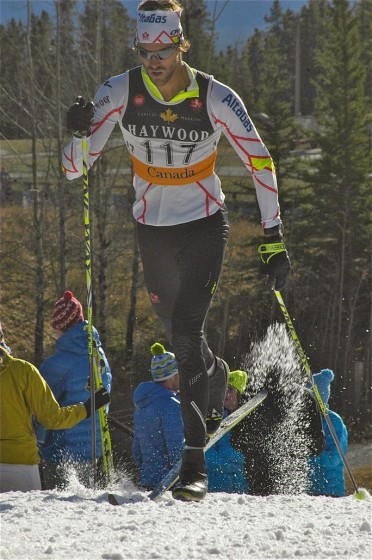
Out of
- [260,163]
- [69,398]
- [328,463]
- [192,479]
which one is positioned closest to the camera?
[192,479]

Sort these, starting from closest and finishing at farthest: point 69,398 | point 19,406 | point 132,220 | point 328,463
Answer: point 19,406
point 69,398
point 328,463
point 132,220

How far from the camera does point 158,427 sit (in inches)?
206

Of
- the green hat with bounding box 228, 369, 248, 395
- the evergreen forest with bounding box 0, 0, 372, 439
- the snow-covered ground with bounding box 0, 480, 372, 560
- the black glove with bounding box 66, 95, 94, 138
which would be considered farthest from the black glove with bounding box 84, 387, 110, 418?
the evergreen forest with bounding box 0, 0, 372, 439

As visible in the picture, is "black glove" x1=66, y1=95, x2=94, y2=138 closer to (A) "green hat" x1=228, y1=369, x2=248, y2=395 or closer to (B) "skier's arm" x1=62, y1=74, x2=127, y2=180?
(B) "skier's arm" x1=62, y1=74, x2=127, y2=180

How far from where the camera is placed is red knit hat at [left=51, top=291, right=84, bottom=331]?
5617 millimetres

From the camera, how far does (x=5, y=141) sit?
62.1ft

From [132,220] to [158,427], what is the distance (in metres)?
15.0

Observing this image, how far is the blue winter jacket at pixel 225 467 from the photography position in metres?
5.45

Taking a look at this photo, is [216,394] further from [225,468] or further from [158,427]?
[225,468]

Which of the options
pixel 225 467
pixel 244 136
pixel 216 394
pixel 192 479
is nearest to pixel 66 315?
pixel 216 394

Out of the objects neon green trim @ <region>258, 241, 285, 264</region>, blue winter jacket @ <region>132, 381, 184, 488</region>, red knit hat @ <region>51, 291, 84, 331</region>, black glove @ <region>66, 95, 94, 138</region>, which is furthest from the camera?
red knit hat @ <region>51, 291, 84, 331</region>

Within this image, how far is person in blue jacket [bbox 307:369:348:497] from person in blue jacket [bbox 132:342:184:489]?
3.47ft

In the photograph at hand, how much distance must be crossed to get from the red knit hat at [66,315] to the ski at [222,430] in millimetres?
1242

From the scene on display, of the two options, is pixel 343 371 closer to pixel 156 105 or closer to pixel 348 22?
pixel 348 22
